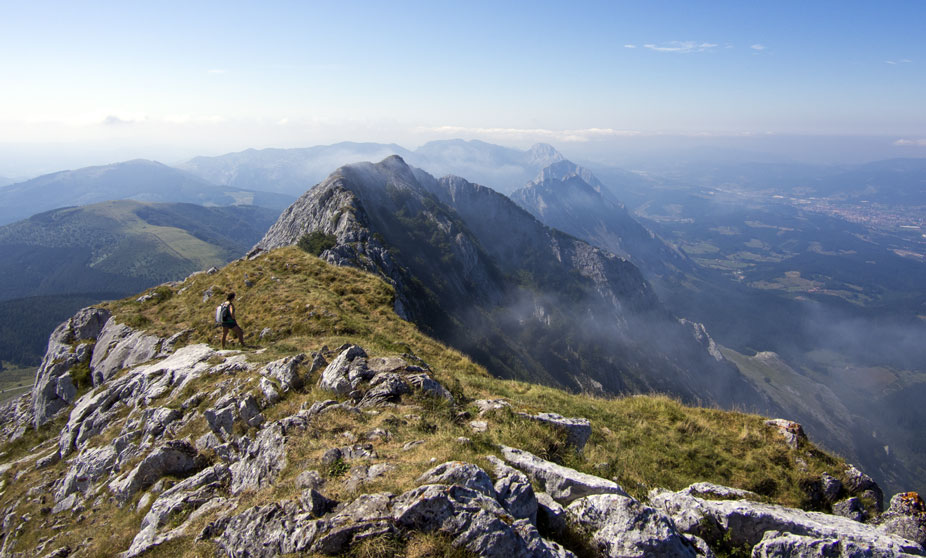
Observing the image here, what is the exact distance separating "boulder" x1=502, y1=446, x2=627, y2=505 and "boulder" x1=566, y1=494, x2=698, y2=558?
0.79 metres

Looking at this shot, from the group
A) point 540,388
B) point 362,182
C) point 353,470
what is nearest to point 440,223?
point 362,182

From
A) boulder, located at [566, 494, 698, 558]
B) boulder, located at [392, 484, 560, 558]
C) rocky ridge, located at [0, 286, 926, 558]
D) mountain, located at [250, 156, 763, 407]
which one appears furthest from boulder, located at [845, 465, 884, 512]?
mountain, located at [250, 156, 763, 407]

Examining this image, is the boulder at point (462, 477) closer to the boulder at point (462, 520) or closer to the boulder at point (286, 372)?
the boulder at point (462, 520)

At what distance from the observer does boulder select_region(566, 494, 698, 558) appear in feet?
27.7

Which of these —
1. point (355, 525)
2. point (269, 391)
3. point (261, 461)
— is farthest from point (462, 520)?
point (269, 391)

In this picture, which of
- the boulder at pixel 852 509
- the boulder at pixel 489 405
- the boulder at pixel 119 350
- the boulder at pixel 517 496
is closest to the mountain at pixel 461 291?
the boulder at pixel 119 350

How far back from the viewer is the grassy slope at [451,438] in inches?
420

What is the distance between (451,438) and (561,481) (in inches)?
127

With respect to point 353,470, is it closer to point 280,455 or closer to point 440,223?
point 280,455

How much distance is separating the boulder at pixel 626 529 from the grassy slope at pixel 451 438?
274 cm

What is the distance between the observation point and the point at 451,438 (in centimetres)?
1149

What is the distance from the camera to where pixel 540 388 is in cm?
2106

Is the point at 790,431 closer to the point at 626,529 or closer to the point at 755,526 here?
the point at 755,526

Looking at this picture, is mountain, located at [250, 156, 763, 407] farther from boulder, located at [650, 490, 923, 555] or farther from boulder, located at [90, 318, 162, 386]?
Result: boulder, located at [650, 490, 923, 555]
